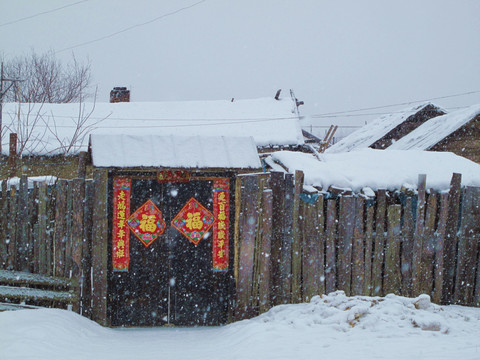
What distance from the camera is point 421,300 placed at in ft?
20.9

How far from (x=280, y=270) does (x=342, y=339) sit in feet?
6.25

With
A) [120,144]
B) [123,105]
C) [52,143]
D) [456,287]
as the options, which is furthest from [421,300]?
[123,105]

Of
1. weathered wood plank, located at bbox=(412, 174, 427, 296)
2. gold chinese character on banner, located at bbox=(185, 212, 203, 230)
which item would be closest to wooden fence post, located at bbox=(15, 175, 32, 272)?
gold chinese character on banner, located at bbox=(185, 212, 203, 230)

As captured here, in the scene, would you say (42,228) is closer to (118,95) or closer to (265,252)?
(265,252)

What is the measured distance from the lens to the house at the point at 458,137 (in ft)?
58.1

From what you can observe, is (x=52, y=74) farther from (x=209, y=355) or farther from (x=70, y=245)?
(x=209, y=355)

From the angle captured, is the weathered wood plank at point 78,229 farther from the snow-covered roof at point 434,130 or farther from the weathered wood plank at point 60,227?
the snow-covered roof at point 434,130

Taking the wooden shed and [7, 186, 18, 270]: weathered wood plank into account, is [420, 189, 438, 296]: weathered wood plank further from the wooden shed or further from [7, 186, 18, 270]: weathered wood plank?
[7, 186, 18, 270]: weathered wood plank

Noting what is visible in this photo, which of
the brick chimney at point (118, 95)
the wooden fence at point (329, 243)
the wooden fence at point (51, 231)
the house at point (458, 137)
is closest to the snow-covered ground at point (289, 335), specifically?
the wooden fence at point (329, 243)

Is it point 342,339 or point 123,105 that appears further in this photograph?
point 123,105

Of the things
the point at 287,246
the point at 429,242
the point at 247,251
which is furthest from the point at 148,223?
the point at 429,242

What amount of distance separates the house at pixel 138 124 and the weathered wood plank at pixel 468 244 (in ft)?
42.2

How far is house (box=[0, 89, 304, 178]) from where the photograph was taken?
67.6 feet

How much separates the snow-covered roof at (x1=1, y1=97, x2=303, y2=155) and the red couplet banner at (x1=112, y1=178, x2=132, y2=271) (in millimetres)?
13457
